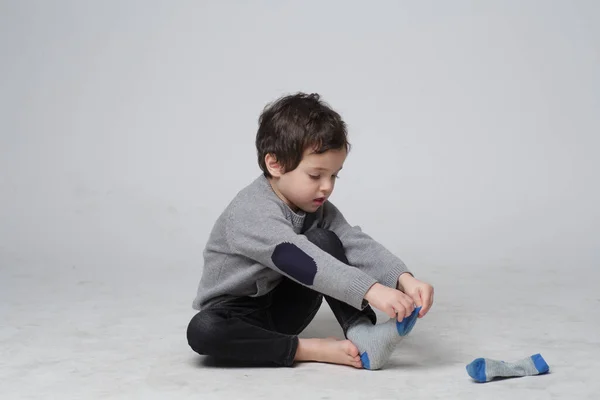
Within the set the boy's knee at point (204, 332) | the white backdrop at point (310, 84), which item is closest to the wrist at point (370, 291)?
the boy's knee at point (204, 332)

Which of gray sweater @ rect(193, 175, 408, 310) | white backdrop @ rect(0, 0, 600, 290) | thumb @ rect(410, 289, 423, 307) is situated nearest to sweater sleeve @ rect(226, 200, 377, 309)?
gray sweater @ rect(193, 175, 408, 310)

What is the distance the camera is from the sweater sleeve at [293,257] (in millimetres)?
1918

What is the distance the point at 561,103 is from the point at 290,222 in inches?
89.6

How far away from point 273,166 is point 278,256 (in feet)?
0.80

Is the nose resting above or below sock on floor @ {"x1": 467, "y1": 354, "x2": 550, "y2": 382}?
above

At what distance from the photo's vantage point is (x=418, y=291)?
6.43 ft

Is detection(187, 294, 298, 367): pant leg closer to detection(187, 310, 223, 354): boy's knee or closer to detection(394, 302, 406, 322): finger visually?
detection(187, 310, 223, 354): boy's knee

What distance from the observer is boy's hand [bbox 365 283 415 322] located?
1.86 m

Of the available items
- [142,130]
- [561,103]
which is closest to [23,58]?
[142,130]

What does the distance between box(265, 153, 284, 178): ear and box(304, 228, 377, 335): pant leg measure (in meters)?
0.15

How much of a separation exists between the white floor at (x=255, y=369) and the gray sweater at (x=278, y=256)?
180 millimetres

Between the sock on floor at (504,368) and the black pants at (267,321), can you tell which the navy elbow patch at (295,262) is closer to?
the black pants at (267,321)

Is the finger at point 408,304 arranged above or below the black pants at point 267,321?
above

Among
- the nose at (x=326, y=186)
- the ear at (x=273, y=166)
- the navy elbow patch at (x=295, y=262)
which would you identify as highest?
the ear at (x=273, y=166)
